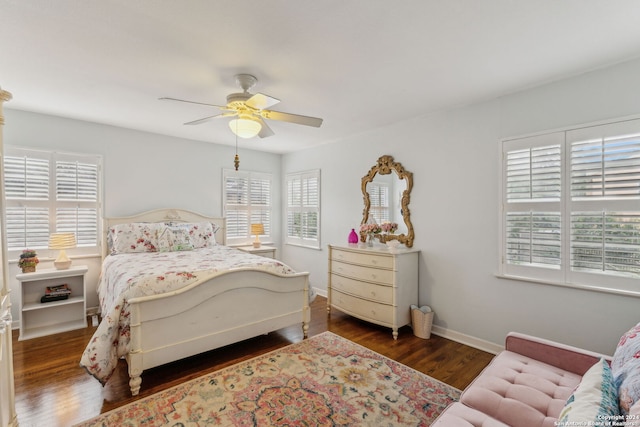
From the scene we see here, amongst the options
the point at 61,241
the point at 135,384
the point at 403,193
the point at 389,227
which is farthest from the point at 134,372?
the point at 403,193

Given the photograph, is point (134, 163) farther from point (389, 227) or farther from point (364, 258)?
point (389, 227)

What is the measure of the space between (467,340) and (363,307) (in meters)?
1.14

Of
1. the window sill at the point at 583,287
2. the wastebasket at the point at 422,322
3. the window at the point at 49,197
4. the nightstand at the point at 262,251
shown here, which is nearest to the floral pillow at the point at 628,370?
the window sill at the point at 583,287

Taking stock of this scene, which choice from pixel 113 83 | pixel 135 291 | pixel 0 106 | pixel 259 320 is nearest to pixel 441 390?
pixel 259 320

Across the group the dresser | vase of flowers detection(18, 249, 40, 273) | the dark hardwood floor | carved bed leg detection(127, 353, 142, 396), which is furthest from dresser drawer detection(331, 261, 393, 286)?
vase of flowers detection(18, 249, 40, 273)

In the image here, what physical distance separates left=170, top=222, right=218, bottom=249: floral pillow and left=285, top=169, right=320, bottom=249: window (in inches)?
60.5

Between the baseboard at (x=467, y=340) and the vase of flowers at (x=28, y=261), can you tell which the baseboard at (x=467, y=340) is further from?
the vase of flowers at (x=28, y=261)

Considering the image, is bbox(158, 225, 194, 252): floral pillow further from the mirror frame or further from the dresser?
the mirror frame

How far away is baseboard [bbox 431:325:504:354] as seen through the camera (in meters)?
2.93

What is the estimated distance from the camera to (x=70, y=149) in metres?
3.75

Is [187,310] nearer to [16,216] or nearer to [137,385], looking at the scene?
[137,385]

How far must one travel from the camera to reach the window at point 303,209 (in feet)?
16.6

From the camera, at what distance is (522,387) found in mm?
1556

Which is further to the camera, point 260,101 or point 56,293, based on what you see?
point 56,293
